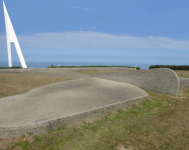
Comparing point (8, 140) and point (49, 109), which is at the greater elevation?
point (49, 109)

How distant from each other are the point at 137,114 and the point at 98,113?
1.52m

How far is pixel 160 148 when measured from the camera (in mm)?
3096

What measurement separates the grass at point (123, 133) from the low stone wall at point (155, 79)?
2849 mm

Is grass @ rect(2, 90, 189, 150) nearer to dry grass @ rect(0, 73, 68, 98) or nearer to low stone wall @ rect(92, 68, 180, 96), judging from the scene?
low stone wall @ rect(92, 68, 180, 96)

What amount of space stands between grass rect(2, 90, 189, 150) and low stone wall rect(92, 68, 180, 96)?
9.35 feet

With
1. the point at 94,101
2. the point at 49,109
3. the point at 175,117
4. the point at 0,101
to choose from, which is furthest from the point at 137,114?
the point at 0,101

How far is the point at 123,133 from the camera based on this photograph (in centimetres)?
366

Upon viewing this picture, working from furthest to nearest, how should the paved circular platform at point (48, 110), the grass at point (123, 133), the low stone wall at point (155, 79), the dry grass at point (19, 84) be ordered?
the low stone wall at point (155, 79)
the dry grass at point (19, 84)
the paved circular platform at point (48, 110)
the grass at point (123, 133)

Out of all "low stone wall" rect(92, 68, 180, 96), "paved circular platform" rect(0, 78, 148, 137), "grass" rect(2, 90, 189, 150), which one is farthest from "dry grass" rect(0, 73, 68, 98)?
"low stone wall" rect(92, 68, 180, 96)

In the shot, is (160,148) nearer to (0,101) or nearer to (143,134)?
(143,134)

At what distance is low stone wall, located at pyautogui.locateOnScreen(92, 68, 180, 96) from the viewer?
764 centimetres

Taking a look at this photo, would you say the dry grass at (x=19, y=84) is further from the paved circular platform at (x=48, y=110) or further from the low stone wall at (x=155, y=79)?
the low stone wall at (x=155, y=79)

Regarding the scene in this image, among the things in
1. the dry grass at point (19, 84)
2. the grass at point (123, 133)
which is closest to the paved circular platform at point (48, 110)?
the grass at point (123, 133)

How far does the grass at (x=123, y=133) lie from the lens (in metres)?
3.12
